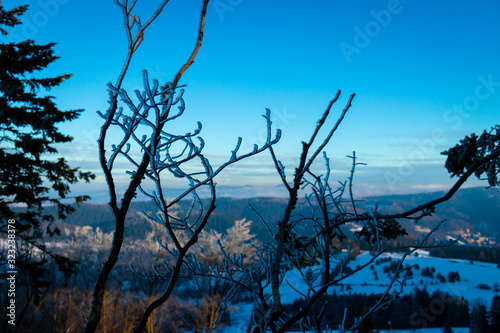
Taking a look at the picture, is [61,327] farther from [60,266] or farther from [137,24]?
[137,24]

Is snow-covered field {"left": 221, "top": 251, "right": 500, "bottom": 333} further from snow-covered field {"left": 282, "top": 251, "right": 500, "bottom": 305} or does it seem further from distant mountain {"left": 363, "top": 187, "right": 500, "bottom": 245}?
distant mountain {"left": 363, "top": 187, "right": 500, "bottom": 245}

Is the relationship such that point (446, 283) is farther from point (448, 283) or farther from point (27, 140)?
point (27, 140)

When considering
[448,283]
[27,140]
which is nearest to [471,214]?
[448,283]

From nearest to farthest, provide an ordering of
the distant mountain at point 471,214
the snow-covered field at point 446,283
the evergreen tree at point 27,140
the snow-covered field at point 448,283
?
the evergreen tree at point 27,140
the snow-covered field at point 446,283
the snow-covered field at point 448,283
the distant mountain at point 471,214

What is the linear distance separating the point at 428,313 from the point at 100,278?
6492 centimetres

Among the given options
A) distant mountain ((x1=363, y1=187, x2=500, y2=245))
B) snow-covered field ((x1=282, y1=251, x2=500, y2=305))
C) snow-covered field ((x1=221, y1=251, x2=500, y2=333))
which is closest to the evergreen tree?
snow-covered field ((x1=221, y1=251, x2=500, y2=333))

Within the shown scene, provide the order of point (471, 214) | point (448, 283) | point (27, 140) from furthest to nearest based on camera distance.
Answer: point (471, 214) → point (448, 283) → point (27, 140)

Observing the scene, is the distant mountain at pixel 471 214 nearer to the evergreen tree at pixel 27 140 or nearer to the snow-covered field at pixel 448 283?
the snow-covered field at pixel 448 283

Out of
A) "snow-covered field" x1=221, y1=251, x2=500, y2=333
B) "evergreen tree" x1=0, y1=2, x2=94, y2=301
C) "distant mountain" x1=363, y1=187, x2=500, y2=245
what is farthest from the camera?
"distant mountain" x1=363, y1=187, x2=500, y2=245

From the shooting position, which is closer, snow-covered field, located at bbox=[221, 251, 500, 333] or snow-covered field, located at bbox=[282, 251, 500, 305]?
snow-covered field, located at bbox=[221, 251, 500, 333]

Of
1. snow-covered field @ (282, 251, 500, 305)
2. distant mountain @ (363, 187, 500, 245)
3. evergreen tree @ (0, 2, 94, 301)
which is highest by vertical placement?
evergreen tree @ (0, 2, 94, 301)

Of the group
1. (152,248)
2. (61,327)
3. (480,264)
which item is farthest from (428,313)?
(61,327)

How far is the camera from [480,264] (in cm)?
7625

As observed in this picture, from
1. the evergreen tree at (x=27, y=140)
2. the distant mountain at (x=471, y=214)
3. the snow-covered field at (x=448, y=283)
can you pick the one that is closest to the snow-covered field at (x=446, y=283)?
the snow-covered field at (x=448, y=283)
